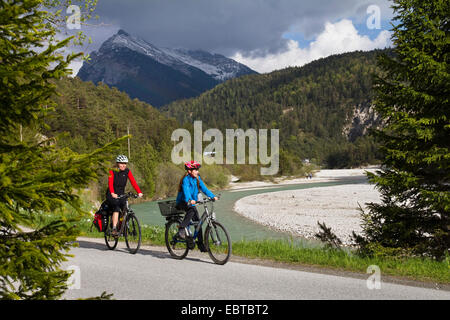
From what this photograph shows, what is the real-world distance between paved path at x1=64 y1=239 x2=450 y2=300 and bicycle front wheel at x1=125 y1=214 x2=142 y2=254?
2.63 ft

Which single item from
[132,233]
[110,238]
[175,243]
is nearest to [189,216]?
[175,243]

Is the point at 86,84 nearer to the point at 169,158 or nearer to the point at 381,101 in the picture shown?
the point at 169,158

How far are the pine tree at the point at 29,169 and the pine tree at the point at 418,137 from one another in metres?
6.97

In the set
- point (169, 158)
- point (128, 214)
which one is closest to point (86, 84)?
point (169, 158)

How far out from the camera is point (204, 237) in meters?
7.61

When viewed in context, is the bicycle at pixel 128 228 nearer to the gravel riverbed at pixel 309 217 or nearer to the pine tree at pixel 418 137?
the pine tree at pixel 418 137

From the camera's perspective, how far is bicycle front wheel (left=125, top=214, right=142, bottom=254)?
8562 millimetres

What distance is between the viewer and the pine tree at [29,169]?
2.51 metres

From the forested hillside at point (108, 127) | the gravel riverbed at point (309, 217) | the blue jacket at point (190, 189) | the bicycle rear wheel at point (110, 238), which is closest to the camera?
the blue jacket at point (190, 189)

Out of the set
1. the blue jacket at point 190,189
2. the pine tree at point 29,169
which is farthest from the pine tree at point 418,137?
the pine tree at point 29,169

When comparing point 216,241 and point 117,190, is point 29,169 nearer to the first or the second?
point 216,241

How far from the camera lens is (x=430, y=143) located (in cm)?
816

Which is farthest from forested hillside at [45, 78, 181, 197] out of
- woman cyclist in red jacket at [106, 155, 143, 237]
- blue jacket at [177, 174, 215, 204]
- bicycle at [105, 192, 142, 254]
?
blue jacket at [177, 174, 215, 204]

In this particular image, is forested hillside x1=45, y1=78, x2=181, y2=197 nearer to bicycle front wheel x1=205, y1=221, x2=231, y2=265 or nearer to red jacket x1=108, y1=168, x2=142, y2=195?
red jacket x1=108, y1=168, x2=142, y2=195
